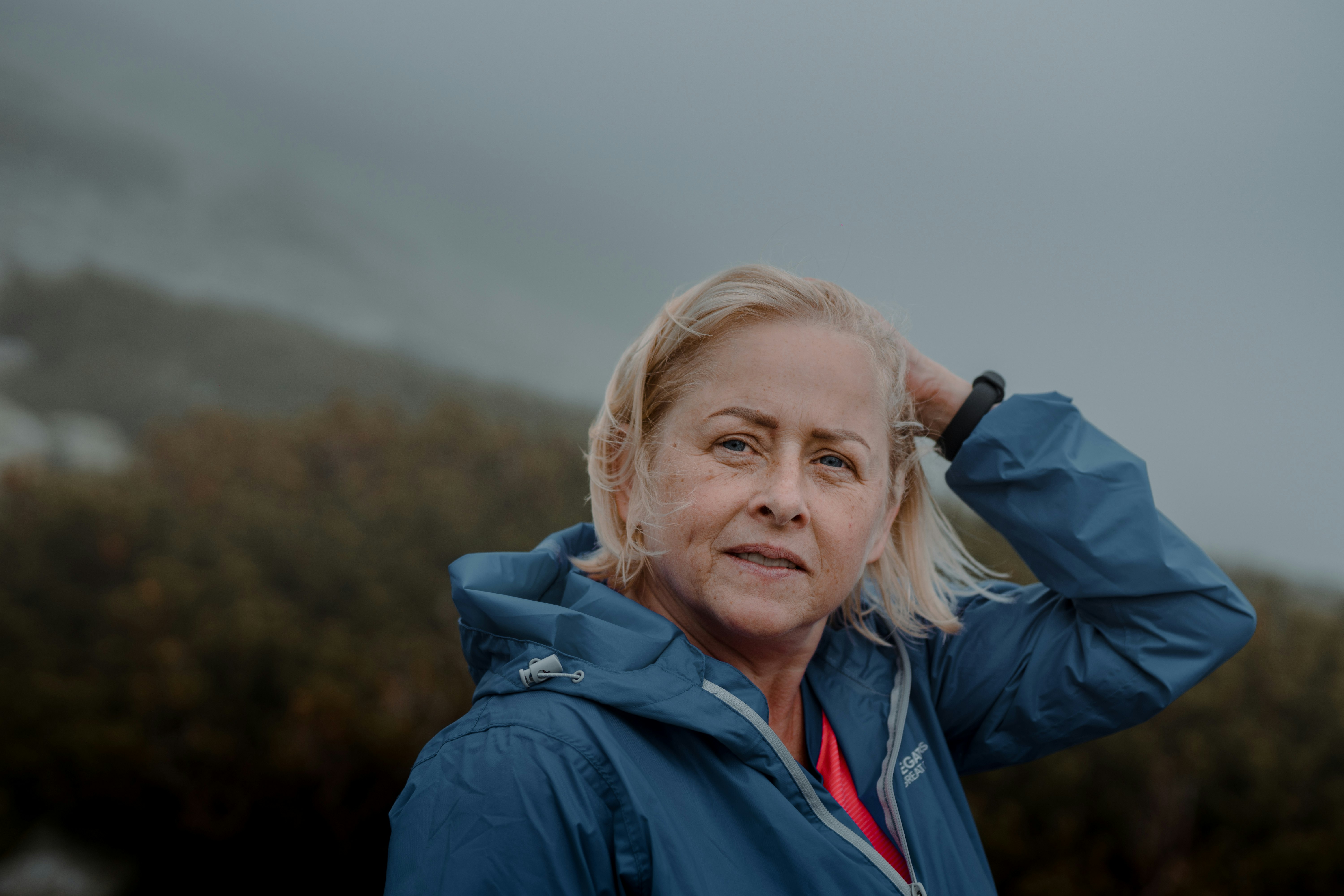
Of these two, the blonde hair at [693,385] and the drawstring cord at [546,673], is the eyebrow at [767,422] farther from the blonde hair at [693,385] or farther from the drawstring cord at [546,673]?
the drawstring cord at [546,673]

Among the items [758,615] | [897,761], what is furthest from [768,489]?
[897,761]

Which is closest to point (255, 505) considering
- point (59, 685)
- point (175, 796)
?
point (59, 685)

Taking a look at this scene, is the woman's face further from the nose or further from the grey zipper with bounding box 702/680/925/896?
the grey zipper with bounding box 702/680/925/896

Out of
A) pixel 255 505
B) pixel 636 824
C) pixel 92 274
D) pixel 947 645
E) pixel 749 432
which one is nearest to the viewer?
pixel 636 824

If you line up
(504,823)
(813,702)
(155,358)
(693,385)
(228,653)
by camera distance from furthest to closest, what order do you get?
(155,358), (228,653), (813,702), (693,385), (504,823)

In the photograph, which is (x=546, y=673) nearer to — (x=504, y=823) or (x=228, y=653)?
(x=504, y=823)

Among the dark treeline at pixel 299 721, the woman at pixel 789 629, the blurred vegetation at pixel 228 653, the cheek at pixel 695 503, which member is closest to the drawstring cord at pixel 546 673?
the woman at pixel 789 629

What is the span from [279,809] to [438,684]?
0.75 metres

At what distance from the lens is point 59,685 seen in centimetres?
315

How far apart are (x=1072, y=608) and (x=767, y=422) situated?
1.04 m

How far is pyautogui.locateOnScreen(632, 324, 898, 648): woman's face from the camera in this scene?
1.51 meters

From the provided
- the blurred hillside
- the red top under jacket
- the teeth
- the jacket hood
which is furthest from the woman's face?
the blurred hillside

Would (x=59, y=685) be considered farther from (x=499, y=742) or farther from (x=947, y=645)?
(x=947, y=645)

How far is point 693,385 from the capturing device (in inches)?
64.4
